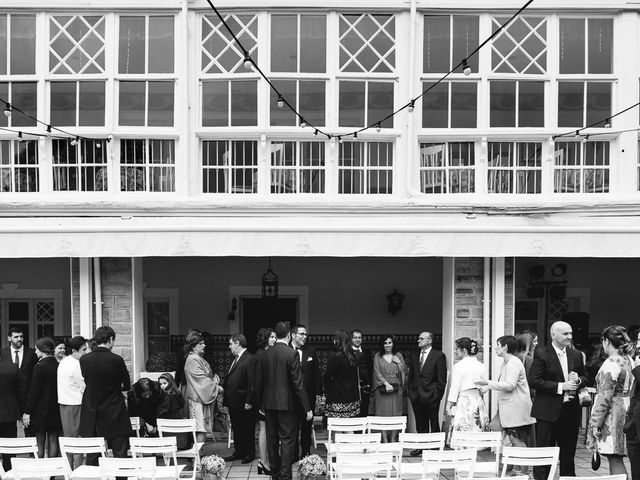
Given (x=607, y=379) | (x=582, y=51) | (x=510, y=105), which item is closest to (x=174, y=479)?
(x=607, y=379)

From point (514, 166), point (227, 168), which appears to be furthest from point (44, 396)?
point (514, 166)

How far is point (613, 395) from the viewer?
22.5 feet

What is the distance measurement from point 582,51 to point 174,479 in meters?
9.00

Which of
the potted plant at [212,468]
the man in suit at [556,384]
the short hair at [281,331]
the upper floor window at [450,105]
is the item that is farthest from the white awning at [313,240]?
the potted plant at [212,468]

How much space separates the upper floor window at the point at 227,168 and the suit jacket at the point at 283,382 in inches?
149

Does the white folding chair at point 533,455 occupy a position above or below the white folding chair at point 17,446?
above

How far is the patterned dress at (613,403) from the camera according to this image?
6.82 meters

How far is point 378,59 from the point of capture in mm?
11164

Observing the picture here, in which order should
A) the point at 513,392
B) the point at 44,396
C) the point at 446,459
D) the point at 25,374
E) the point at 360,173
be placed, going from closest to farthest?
the point at 446,459, the point at 513,392, the point at 44,396, the point at 25,374, the point at 360,173

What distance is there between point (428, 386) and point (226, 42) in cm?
607

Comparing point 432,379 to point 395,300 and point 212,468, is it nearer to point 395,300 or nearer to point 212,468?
point 212,468

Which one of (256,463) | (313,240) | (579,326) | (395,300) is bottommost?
(256,463)

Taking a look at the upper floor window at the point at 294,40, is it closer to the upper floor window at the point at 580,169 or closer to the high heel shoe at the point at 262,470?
the upper floor window at the point at 580,169

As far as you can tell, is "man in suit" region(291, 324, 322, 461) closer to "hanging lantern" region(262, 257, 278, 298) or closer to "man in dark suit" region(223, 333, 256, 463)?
"man in dark suit" region(223, 333, 256, 463)
